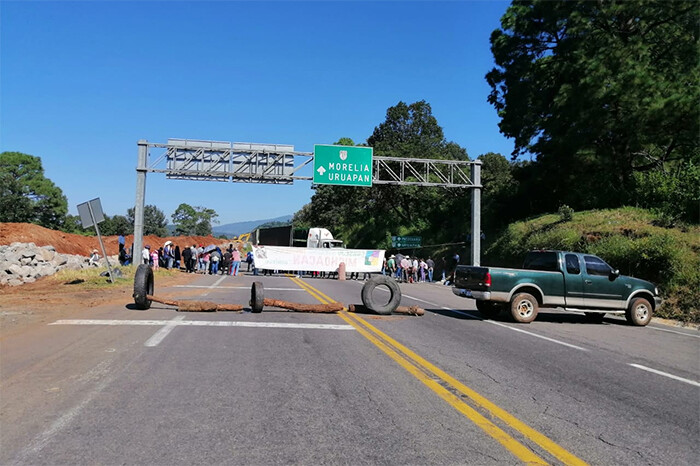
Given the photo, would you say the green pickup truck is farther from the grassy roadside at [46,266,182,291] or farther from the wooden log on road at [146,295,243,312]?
the grassy roadside at [46,266,182,291]

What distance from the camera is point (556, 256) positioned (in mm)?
13000

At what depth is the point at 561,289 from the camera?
12.6 metres

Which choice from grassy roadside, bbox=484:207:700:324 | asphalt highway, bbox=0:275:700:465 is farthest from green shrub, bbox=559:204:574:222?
asphalt highway, bbox=0:275:700:465

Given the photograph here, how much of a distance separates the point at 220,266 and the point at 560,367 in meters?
27.0

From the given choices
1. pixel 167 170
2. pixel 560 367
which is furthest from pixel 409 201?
pixel 560 367

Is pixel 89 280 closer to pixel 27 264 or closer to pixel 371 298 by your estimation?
pixel 27 264

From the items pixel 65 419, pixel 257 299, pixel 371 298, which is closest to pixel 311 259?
pixel 371 298

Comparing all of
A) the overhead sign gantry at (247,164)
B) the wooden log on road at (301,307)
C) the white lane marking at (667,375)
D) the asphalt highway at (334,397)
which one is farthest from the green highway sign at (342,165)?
the white lane marking at (667,375)

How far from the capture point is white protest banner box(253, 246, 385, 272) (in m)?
31.0

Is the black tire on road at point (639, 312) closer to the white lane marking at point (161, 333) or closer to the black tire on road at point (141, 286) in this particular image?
the white lane marking at point (161, 333)

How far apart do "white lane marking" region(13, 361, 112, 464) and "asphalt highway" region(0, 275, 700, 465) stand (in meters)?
0.02

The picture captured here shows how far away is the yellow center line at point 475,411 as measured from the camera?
4124mm

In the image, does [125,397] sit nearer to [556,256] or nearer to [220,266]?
[556,256]

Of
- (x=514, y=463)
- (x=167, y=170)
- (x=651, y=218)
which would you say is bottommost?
(x=514, y=463)
